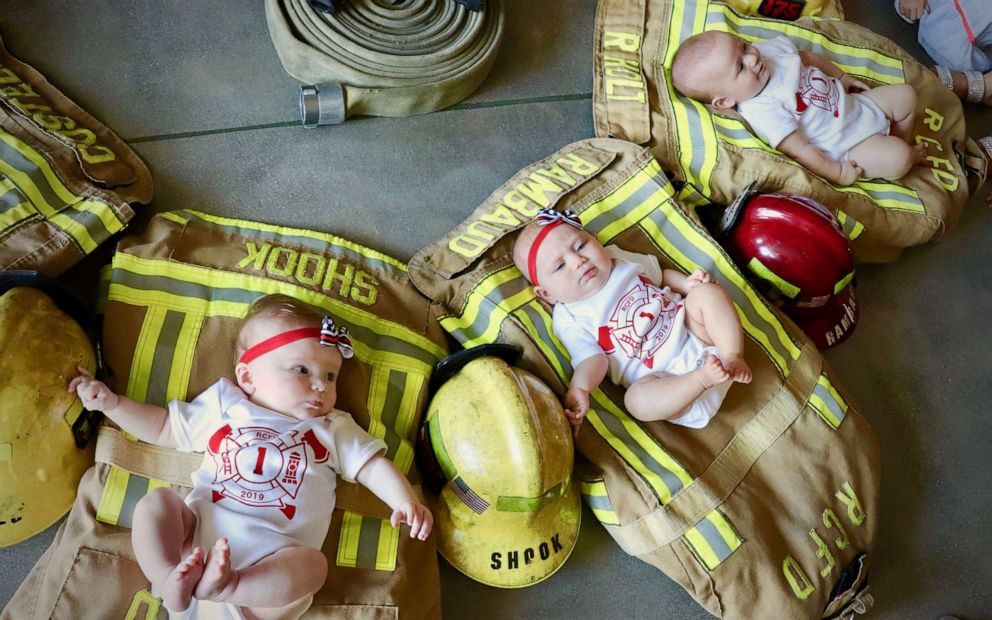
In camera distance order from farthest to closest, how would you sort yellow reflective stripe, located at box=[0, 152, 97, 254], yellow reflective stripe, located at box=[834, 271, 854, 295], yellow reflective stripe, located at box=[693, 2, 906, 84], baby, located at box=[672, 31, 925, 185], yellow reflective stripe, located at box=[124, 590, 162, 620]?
yellow reflective stripe, located at box=[693, 2, 906, 84] → baby, located at box=[672, 31, 925, 185] → yellow reflective stripe, located at box=[834, 271, 854, 295] → yellow reflective stripe, located at box=[0, 152, 97, 254] → yellow reflective stripe, located at box=[124, 590, 162, 620]

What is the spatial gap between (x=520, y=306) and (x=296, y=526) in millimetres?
749

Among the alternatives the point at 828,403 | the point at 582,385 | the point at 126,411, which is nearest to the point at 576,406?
the point at 582,385

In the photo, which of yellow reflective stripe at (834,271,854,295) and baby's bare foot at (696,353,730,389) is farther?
yellow reflective stripe at (834,271,854,295)

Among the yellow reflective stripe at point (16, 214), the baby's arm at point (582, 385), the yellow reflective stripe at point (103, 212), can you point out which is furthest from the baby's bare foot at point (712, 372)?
the yellow reflective stripe at point (16, 214)

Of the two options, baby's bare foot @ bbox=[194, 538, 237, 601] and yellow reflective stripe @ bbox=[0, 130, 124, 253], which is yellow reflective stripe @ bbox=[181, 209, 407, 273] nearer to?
yellow reflective stripe @ bbox=[0, 130, 124, 253]

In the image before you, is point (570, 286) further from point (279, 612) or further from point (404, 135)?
point (279, 612)

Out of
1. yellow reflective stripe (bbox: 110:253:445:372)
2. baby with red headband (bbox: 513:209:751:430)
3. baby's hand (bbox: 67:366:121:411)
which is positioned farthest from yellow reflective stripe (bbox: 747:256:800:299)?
baby's hand (bbox: 67:366:121:411)

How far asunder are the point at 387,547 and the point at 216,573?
400 millimetres

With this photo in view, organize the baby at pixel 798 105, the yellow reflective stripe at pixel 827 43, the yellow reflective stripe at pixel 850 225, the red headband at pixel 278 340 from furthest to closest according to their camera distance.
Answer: the yellow reflective stripe at pixel 827 43 < the baby at pixel 798 105 < the yellow reflective stripe at pixel 850 225 < the red headband at pixel 278 340

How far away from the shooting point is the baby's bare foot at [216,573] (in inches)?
53.1

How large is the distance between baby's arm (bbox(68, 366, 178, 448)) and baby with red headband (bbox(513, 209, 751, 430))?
867mm

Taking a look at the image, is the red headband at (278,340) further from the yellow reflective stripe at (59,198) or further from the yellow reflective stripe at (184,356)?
the yellow reflective stripe at (59,198)

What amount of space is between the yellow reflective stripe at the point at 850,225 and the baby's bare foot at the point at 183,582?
1.81 metres

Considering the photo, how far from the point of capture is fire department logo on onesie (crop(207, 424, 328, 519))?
1522mm
